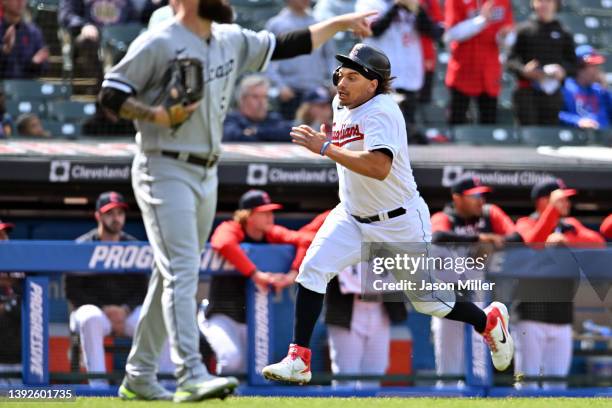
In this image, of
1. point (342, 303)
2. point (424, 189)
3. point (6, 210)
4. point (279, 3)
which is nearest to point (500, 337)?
point (342, 303)

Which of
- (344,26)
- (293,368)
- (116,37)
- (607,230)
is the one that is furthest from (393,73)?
(293,368)

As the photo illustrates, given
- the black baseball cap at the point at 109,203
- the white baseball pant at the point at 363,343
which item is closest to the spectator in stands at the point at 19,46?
the black baseball cap at the point at 109,203

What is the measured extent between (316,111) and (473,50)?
1495mm

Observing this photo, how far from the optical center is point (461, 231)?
8.07m

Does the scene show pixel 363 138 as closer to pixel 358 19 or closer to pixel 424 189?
pixel 358 19

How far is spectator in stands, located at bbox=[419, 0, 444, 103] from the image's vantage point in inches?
395

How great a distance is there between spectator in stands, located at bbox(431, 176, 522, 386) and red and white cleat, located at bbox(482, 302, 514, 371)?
4.44 ft

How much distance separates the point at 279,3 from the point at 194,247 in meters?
6.84

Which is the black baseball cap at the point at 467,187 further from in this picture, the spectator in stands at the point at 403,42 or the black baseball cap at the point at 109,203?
the black baseball cap at the point at 109,203

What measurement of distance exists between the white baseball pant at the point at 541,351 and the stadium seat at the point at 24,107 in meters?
4.44

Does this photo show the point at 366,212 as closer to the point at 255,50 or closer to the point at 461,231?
the point at 255,50

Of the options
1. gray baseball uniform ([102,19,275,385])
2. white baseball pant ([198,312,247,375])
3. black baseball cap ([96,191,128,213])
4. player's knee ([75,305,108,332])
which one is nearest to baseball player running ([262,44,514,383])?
gray baseball uniform ([102,19,275,385])

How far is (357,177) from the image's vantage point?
229 inches

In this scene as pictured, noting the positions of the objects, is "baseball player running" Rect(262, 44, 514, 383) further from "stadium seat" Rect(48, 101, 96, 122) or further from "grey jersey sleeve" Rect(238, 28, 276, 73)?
"stadium seat" Rect(48, 101, 96, 122)
